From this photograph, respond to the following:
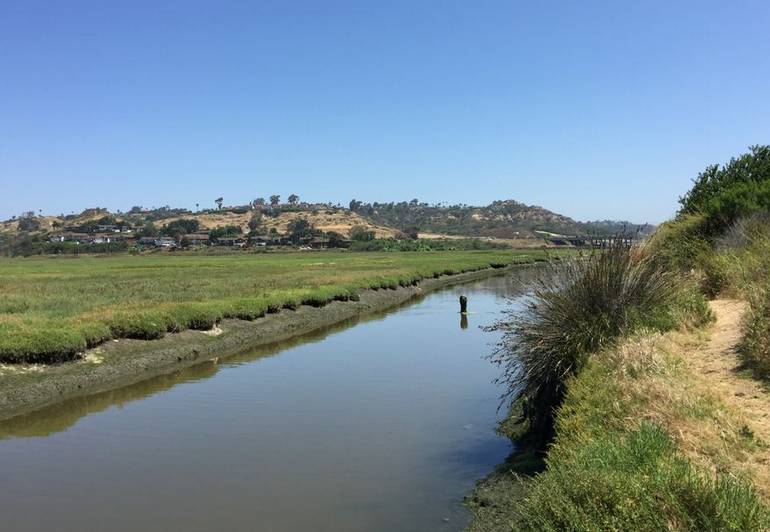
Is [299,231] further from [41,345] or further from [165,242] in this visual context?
[41,345]

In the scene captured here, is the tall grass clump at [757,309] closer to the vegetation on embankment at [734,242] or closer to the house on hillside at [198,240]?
the vegetation on embankment at [734,242]

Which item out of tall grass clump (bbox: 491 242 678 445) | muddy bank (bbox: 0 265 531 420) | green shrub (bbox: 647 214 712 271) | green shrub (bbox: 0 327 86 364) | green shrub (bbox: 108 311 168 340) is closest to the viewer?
tall grass clump (bbox: 491 242 678 445)

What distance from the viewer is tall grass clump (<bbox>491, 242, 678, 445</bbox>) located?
11.6 metres

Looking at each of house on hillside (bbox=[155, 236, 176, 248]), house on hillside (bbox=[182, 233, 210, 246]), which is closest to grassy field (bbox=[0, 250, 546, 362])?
house on hillside (bbox=[155, 236, 176, 248])

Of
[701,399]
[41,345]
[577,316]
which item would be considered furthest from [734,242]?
[41,345]

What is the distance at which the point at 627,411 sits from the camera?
770 cm

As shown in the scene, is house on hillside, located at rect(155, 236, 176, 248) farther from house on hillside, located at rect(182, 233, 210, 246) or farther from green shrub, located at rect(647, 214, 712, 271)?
green shrub, located at rect(647, 214, 712, 271)

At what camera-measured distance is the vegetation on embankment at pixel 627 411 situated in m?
5.20

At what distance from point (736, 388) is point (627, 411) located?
195cm

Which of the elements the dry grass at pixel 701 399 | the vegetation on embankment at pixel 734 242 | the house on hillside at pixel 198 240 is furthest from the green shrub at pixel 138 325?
the house on hillside at pixel 198 240

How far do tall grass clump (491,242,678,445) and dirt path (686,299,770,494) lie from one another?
3.45ft

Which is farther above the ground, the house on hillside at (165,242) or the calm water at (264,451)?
the house on hillside at (165,242)

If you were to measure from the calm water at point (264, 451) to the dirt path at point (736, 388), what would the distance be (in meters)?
3.97

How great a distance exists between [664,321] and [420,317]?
83.8 feet
